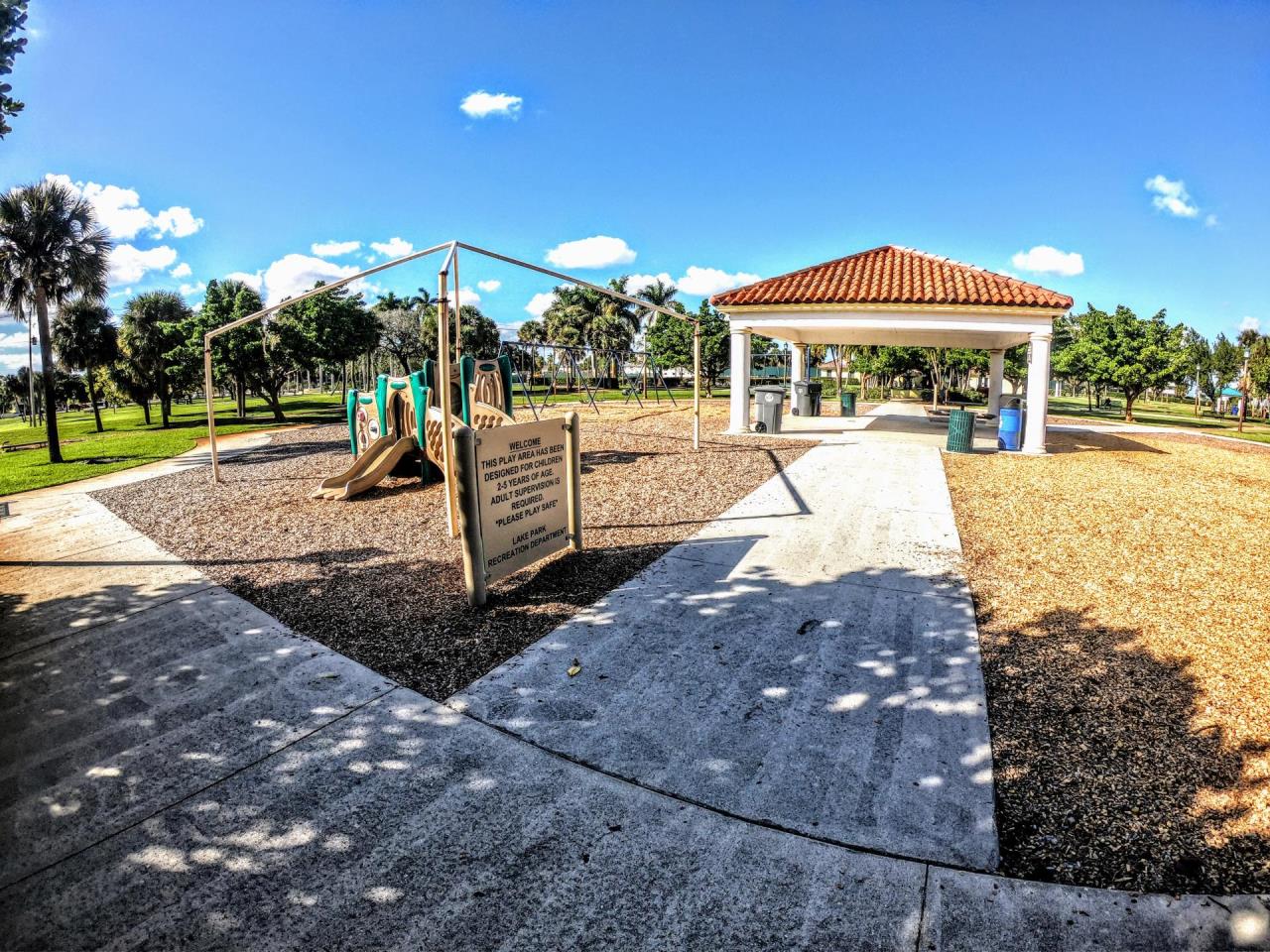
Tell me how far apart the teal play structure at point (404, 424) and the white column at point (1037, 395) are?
11.8 meters

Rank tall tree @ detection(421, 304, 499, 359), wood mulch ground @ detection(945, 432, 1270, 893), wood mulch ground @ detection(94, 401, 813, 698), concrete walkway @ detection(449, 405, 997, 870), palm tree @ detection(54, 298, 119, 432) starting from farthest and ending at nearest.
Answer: tall tree @ detection(421, 304, 499, 359) < palm tree @ detection(54, 298, 119, 432) < wood mulch ground @ detection(94, 401, 813, 698) < concrete walkway @ detection(449, 405, 997, 870) < wood mulch ground @ detection(945, 432, 1270, 893)

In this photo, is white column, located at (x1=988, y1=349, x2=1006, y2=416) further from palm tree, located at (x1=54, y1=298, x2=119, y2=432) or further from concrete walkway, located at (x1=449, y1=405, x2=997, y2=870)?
palm tree, located at (x1=54, y1=298, x2=119, y2=432)

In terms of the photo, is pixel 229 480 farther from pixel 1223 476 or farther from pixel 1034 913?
pixel 1223 476

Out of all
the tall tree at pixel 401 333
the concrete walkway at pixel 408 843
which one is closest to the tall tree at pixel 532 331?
the tall tree at pixel 401 333

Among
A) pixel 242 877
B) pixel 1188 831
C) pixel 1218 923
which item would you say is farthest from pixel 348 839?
pixel 1188 831

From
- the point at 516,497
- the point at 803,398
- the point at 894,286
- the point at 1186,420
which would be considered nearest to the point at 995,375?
the point at 803,398

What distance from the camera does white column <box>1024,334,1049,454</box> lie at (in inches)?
587

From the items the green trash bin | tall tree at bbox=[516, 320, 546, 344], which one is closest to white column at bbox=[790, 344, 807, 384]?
the green trash bin

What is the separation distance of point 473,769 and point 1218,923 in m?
3.27

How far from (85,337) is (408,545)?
38696 millimetres

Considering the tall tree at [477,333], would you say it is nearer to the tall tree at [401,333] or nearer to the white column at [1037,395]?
the tall tree at [401,333]

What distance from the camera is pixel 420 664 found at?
187 inches

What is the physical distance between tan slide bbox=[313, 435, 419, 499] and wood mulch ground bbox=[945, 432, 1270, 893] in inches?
337

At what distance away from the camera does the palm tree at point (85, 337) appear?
34.3 m
